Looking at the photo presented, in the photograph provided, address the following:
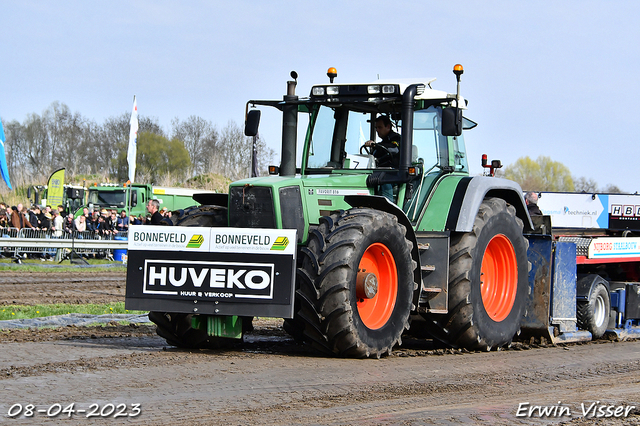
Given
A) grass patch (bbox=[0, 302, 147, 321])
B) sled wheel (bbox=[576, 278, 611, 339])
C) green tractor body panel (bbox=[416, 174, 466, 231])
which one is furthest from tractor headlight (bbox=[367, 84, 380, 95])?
grass patch (bbox=[0, 302, 147, 321])

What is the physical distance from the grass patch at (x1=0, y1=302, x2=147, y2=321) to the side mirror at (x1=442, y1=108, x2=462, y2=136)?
5193 mm

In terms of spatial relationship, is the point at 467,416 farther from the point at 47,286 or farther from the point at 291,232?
the point at 47,286

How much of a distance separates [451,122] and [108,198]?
2300 cm

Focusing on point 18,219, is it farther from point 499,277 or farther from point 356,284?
point 356,284

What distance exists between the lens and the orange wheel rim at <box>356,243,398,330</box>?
7453 mm

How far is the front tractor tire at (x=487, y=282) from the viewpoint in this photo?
8.06 meters

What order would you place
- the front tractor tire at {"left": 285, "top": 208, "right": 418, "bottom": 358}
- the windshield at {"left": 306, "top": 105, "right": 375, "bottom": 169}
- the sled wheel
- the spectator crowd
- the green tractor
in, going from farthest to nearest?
the spectator crowd, the sled wheel, the windshield at {"left": 306, "top": 105, "right": 375, "bottom": 169}, the green tractor, the front tractor tire at {"left": 285, "top": 208, "right": 418, "bottom": 358}

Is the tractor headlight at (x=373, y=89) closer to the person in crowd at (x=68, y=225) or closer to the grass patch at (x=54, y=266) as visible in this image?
the grass patch at (x=54, y=266)

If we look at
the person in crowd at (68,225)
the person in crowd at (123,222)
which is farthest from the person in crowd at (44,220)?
the person in crowd at (123,222)

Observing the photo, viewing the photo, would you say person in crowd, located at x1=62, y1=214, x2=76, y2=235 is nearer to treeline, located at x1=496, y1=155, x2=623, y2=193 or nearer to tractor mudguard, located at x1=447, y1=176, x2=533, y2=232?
tractor mudguard, located at x1=447, y1=176, x2=533, y2=232

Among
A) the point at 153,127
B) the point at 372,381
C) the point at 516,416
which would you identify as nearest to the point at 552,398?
the point at 516,416

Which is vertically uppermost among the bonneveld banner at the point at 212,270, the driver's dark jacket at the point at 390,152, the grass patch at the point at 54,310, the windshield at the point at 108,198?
the driver's dark jacket at the point at 390,152

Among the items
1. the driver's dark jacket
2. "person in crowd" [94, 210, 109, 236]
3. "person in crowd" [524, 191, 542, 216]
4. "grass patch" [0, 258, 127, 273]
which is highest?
the driver's dark jacket

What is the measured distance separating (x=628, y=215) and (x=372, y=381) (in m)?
22.8
